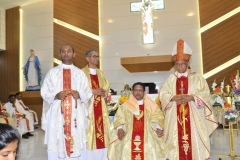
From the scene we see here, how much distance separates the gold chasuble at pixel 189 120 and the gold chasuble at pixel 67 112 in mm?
1270

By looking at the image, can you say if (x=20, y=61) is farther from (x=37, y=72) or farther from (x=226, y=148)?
(x=226, y=148)

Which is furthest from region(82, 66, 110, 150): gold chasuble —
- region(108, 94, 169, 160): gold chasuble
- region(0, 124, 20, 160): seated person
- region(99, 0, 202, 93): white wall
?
region(99, 0, 202, 93): white wall

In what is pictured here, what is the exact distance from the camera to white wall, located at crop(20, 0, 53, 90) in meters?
10.5

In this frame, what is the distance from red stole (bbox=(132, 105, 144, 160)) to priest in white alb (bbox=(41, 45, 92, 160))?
2.25 ft

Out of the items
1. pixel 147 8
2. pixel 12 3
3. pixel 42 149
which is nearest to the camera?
pixel 42 149

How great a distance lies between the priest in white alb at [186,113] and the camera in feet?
10.5

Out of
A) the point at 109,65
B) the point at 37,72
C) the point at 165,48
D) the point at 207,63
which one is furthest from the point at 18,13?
the point at 207,63

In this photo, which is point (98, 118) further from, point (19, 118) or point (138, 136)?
point (19, 118)

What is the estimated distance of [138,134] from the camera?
11.0 ft

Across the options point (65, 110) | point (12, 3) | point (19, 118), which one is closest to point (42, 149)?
point (19, 118)

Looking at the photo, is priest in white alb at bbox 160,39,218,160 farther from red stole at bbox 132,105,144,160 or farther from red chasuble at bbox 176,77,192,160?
red stole at bbox 132,105,144,160

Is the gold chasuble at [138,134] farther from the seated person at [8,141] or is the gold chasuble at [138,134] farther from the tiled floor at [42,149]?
the seated person at [8,141]

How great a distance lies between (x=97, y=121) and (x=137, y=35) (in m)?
6.80

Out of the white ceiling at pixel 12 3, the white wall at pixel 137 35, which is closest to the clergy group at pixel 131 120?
the white wall at pixel 137 35
